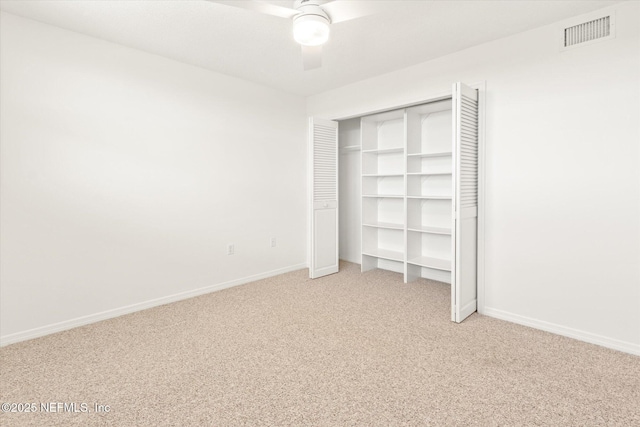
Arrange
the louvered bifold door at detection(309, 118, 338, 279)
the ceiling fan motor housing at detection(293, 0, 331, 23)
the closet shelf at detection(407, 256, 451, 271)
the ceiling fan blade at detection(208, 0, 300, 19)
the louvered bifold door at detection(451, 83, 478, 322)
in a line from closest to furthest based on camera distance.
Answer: the ceiling fan blade at detection(208, 0, 300, 19), the ceiling fan motor housing at detection(293, 0, 331, 23), the louvered bifold door at detection(451, 83, 478, 322), the closet shelf at detection(407, 256, 451, 271), the louvered bifold door at detection(309, 118, 338, 279)

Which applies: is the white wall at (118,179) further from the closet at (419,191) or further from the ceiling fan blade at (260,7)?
the ceiling fan blade at (260,7)

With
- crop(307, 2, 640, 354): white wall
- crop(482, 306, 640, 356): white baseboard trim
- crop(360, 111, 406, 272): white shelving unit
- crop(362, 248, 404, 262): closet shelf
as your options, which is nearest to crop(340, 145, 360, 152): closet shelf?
crop(360, 111, 406, 272): white shelving unit

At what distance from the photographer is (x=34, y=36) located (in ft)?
8.71

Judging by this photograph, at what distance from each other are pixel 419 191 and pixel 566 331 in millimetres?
2142

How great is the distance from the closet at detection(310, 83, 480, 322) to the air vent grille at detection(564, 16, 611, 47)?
0.78 metres

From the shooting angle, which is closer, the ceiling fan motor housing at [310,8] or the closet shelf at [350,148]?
the ceiling fan motor housing at [310,8]

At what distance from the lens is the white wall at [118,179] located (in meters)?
2.63

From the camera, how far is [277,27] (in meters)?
2.74

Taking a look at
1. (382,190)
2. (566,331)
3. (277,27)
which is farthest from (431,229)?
(277,27)

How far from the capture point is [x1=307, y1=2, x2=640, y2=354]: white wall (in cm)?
241

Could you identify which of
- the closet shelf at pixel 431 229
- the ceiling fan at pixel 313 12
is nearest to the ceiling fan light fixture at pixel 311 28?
the ceiling fan at pixel 313 12

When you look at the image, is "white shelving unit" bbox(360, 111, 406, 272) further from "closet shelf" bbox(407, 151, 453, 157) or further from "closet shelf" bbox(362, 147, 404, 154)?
"closet shelf" bbox(407, 151, 453, 157)

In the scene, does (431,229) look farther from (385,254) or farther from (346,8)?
(346,8)

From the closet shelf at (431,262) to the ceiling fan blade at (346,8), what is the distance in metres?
2.77
